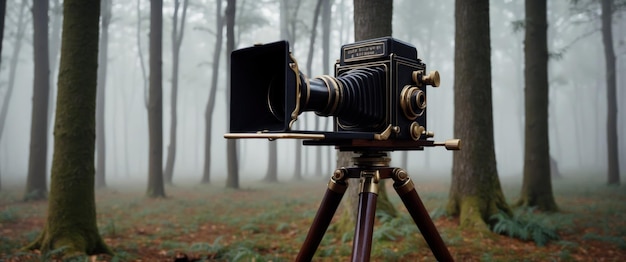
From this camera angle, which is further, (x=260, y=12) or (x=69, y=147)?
(x=260, y=12)

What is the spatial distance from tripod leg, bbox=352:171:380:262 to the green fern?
3.86 metres

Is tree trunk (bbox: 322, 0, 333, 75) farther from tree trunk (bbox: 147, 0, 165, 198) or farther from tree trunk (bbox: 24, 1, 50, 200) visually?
tree trunk (bbox: 24, 1, 50, 200)

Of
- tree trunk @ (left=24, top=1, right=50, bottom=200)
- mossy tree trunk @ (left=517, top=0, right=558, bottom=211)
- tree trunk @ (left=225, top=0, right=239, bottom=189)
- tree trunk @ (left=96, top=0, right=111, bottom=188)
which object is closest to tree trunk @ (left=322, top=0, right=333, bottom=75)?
tree trunk @ (left=225, top=0, right=239, bottom=189)

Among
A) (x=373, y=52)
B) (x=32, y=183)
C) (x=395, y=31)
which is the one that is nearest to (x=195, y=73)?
(x=395, y=31)

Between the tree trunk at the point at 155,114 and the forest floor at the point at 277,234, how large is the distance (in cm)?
109

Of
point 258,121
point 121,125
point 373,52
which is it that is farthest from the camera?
point 121,125

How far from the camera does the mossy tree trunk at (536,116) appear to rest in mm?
7711

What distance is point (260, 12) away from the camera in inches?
741

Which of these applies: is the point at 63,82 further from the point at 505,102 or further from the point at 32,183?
the point at 505,102

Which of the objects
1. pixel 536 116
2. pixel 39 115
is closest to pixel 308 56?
pixel 39 115

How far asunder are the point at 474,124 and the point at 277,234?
3015 millimetres

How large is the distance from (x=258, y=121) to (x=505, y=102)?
133ft

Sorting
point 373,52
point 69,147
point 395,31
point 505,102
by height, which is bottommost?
point 69,147

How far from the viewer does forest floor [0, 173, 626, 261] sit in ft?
14.7
